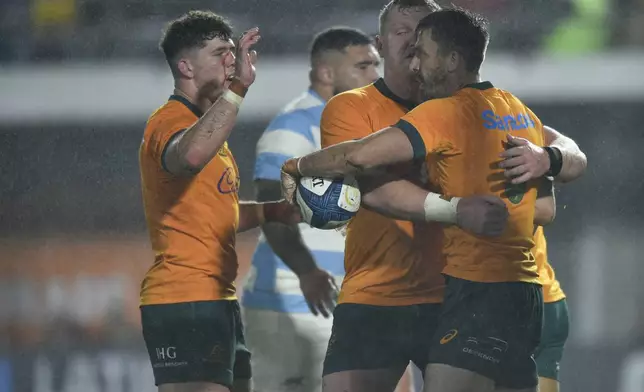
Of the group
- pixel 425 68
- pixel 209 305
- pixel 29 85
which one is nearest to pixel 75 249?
pixel 29 85

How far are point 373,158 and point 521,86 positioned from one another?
562cm

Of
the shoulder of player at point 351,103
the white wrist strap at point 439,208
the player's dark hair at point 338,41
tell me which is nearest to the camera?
the white wrist strap at point 439,208

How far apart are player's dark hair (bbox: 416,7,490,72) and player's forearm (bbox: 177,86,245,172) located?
2.04 feet

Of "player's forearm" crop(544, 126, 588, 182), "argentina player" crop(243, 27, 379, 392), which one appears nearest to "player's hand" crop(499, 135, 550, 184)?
"player's forearm" crop(544, 126, 588, 182)

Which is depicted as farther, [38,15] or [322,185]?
[38,15]

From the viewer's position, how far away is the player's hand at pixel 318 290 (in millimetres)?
4781

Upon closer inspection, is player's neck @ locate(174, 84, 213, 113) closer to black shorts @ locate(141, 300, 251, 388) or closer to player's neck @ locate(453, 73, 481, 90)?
black shorts @ locate(141, 300, 251, 388)

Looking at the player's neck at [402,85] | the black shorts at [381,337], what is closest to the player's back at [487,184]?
the black shorts at [381,337]

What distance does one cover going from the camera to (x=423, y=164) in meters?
3.91

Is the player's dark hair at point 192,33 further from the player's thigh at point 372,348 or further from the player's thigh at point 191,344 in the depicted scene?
the player's thigh at point 372,348

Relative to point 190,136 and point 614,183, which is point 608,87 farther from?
point 190,136

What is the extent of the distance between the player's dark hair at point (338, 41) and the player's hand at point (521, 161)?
2015 mm

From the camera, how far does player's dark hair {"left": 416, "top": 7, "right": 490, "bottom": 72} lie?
11.9 ft

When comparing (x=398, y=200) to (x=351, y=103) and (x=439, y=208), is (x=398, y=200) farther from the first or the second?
(x=351, y=103)
